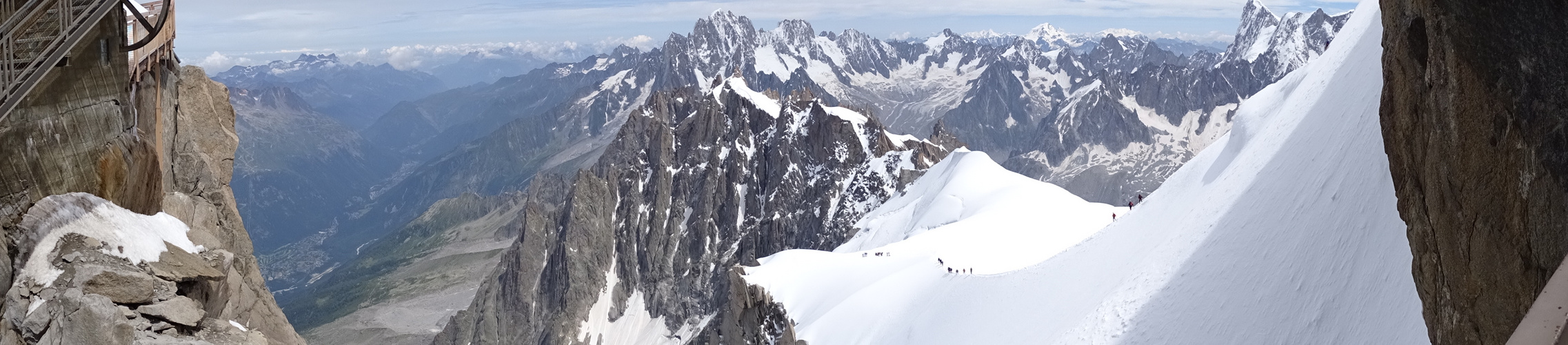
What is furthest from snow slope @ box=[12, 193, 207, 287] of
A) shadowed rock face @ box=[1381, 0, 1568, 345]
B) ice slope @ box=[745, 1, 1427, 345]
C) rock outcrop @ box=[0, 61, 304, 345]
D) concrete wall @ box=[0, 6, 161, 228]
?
ice slope @ box=[745, 1, 1427, 345]

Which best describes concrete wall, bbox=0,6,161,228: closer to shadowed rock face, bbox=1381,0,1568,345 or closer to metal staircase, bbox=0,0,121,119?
metal staircase, bbox=0,0,121,119

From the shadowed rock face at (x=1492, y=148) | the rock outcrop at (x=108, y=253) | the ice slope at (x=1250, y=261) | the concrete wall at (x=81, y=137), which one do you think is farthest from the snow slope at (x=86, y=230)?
the ice slope at (x=1250, y=261)

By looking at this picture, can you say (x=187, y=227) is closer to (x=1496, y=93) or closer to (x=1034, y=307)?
(x=1496, y=93)

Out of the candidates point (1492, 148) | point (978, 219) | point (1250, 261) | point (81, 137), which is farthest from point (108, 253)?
point (978, 219)

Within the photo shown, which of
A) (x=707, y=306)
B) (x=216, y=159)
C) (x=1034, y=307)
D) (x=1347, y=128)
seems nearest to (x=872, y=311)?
(x=1034, y=307)

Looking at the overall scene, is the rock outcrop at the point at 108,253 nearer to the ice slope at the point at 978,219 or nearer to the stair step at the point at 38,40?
the stair step at the point at 38,40
